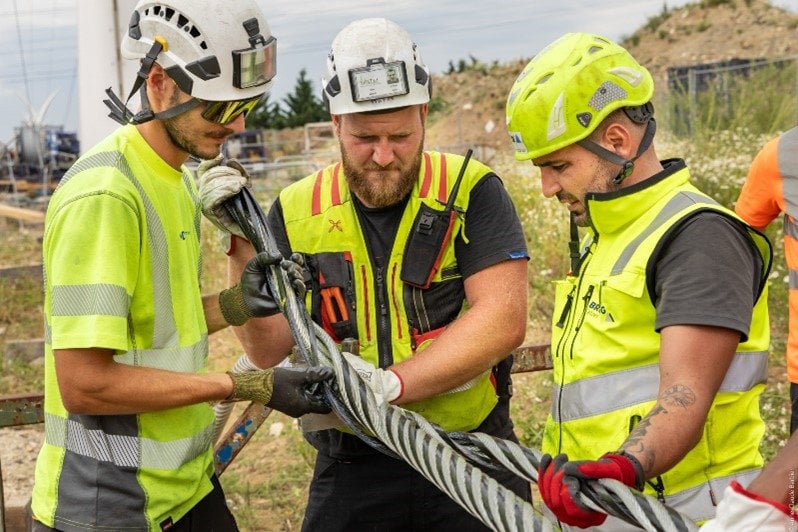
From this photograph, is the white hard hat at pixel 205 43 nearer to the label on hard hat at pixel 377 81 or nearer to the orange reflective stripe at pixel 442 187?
the label on hard hat at pixel 377 81

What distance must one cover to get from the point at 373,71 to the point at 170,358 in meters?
1.05

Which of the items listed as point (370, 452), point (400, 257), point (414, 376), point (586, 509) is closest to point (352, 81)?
point (400, 257)

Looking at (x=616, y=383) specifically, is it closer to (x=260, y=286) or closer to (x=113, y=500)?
(x=260, y=286)

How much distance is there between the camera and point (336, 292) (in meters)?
3.26

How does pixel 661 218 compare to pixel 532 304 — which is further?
pixel 532 304

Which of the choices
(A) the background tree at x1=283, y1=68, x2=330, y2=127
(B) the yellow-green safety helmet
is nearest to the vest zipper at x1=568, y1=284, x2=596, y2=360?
(B) the yellow-green safety helmet

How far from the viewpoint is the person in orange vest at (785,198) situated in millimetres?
4078

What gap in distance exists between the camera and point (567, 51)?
8.45 feet

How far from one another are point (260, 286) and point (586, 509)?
138 centimetres

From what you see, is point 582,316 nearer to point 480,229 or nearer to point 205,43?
point 480,229

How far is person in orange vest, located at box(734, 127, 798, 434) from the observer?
13.4 feet

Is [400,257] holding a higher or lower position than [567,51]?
lower

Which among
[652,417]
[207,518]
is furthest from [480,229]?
[207,518]

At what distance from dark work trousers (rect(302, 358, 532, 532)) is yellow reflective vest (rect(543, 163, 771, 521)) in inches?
34.2
